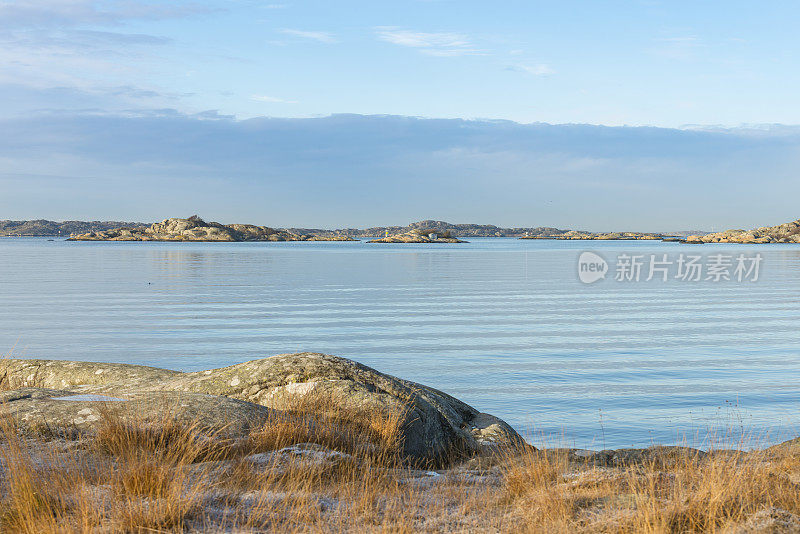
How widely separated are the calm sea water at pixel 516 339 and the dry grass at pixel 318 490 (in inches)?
74.0

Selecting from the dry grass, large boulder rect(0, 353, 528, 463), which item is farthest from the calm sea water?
the dry grass

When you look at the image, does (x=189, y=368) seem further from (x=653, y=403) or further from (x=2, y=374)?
(x=653, y=403)

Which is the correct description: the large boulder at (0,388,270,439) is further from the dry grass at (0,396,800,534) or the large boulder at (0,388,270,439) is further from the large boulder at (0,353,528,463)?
the large boulder at (0,353,528,463)

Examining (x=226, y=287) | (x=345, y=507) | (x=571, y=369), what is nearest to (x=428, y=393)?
(x=345, y=507)

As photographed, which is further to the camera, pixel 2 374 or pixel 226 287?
pixel 226 287

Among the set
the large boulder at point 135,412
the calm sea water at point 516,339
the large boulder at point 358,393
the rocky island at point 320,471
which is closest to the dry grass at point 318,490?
the rocky island at point 320,471

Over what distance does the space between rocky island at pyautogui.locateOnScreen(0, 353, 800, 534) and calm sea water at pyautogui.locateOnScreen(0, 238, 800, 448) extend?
1.55 metres

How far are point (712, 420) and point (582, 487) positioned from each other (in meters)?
9.53

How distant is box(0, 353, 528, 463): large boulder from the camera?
8.59 m

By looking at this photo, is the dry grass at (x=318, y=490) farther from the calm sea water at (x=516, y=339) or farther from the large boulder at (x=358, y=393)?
the calm sea water at (x=516, y=339)

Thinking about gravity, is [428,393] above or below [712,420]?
above

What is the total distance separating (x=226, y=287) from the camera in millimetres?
47812

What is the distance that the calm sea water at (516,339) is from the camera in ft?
50.5

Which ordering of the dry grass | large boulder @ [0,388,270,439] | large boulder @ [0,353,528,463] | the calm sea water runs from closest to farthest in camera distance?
the dry grass, large boulder @ [0,388,270,439], large boulder @ [0,353,528,463], the calm sea water
